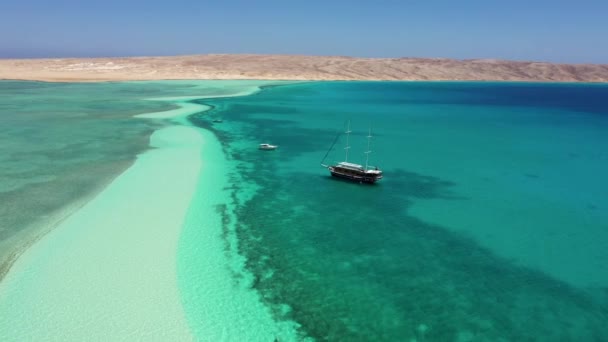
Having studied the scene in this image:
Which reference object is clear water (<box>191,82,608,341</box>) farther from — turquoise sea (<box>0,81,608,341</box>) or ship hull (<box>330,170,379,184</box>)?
ship hull (<box>330,170,379,184</box>)

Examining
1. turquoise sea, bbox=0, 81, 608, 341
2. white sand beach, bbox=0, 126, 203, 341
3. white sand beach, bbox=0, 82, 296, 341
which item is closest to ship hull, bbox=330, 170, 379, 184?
turquoise sea, bbox=0, 81, 608, 341

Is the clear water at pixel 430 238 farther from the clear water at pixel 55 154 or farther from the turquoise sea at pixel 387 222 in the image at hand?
the clear water at pixel 55 154

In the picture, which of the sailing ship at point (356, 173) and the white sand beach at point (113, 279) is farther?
the sailing ship at point (356, 173)

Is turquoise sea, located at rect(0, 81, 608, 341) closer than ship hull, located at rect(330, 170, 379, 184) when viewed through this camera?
Yes

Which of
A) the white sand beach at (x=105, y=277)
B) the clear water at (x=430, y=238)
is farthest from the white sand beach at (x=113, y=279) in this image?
the clear water at (x=430, y=238)

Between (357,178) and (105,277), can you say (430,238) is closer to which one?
(357,178)

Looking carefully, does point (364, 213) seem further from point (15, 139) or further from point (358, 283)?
point (15, 139)
